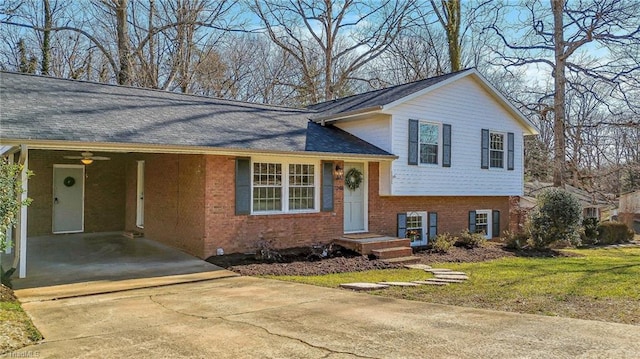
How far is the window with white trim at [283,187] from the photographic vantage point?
10.5 metres

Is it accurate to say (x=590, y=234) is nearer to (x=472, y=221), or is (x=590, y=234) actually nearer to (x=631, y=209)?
(x=472, y=221)

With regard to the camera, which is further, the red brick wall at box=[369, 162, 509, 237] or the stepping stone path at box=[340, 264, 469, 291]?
the red brick wall at box=[369, 162, 509, 237]

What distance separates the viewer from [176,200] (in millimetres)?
10906

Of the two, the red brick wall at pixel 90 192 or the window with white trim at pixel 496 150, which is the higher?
the window with white trim at pixel 496 150

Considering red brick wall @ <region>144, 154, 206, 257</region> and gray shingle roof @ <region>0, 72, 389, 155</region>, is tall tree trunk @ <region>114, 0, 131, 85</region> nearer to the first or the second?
gray shingle roof @ <region>0, 72, 389, 155</region>

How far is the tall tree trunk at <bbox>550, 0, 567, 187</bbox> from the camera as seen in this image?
19266 mm

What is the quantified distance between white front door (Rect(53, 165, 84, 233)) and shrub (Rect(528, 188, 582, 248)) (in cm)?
1370

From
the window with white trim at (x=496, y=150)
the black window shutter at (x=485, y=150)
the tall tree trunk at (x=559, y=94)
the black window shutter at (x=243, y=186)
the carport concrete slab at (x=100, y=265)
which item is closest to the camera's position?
the carport concrete slab at (x=100, y=265)

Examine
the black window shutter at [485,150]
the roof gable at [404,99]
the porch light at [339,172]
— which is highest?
the roof gable at [404,99]

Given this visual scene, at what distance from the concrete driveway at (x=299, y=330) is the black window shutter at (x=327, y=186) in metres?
4.79

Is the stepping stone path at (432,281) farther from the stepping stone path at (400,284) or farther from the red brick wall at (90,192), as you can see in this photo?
the red brick wall at (90,192)

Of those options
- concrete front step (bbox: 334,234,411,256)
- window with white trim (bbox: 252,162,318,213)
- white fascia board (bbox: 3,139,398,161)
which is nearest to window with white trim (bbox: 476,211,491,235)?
concrete front step (bbox: 334,234,411,256)

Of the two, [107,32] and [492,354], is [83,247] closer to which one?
[492,354]

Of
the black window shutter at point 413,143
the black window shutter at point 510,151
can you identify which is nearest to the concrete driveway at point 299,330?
the black window shutter at point 413,143
